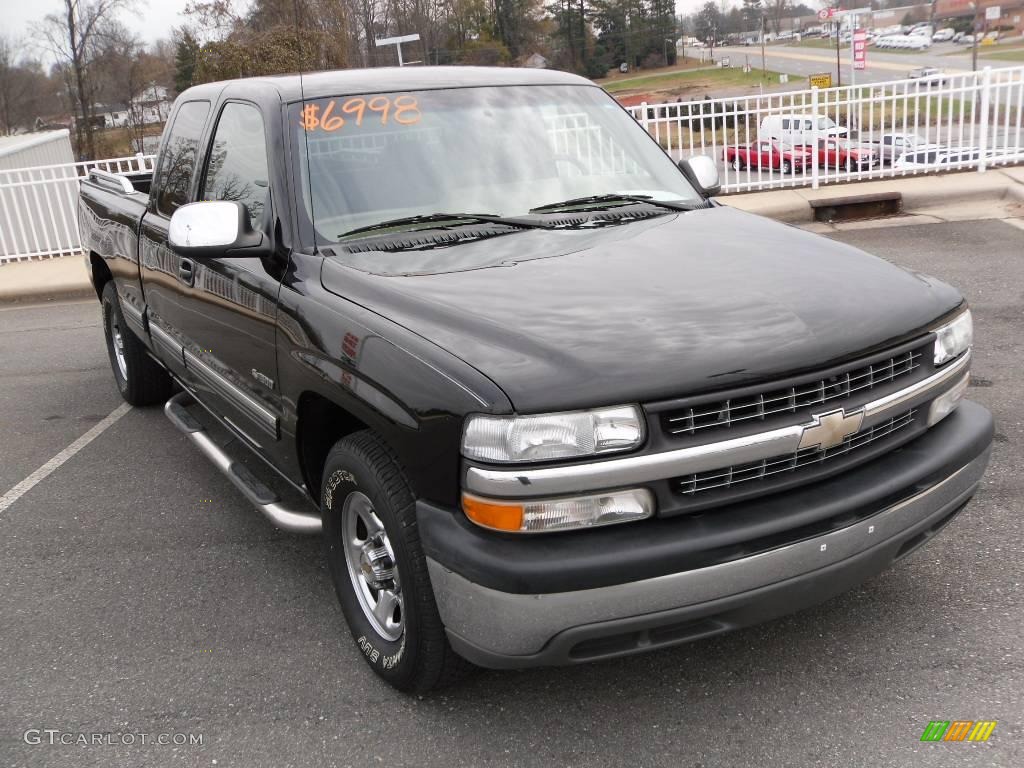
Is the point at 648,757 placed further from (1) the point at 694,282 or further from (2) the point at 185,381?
(2) the point at 185,381

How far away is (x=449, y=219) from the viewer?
353cm

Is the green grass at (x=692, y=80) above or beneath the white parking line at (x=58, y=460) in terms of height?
above

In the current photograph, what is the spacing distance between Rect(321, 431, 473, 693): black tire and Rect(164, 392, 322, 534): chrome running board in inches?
12.7

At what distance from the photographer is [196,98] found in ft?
15.9

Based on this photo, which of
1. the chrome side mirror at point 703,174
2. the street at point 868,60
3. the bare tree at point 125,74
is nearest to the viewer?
the chrome side mirror at point 703,174

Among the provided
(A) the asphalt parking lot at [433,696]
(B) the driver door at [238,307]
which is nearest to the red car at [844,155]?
(A) the asphalt parking lot at [433,696]

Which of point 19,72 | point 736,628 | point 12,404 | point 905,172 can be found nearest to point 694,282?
point 736,628

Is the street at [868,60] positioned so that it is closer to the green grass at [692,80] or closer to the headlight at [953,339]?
the green grass at [692,80]

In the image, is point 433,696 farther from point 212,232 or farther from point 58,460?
point 58,460

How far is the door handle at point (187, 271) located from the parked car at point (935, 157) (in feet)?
36.1

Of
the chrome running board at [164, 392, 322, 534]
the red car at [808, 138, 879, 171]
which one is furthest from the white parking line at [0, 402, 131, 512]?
the red car at [808, 138, 879, 171]

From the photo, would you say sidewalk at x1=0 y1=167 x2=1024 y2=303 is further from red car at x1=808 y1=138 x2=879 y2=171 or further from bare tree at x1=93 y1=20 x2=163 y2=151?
bare tree at x1=93 y1=20 x2=163 y2=151

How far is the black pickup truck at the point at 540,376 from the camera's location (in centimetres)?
243

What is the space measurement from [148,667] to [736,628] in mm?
1997
